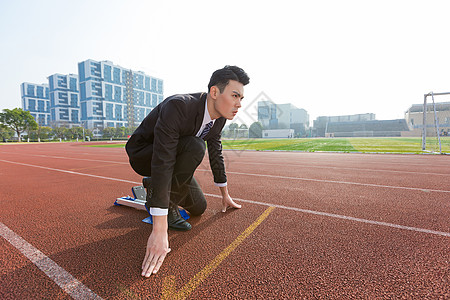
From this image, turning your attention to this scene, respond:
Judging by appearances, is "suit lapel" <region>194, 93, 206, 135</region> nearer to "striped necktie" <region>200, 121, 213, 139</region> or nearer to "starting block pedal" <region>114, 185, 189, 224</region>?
"striped necktie" <region>200, 121, 213, 139</region>

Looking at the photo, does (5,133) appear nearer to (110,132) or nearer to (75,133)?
(75,133)

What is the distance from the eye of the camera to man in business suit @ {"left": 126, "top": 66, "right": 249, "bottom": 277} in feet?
5.33

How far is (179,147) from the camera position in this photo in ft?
7.23

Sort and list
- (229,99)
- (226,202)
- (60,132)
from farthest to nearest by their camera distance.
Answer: (60,132)
(226,202)
(229,99)

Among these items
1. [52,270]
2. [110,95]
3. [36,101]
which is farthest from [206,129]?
[36,101]

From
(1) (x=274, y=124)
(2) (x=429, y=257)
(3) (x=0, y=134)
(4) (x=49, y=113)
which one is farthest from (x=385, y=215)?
(4) (x=49, y=113)

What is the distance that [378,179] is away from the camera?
199 inches

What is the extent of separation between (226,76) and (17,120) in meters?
62.3

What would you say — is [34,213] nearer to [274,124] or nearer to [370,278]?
[370,278]

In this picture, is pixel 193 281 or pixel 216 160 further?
pixel 216 160

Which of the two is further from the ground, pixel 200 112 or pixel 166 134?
pixel 200 112

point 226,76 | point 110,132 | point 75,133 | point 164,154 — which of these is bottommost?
point 164,154

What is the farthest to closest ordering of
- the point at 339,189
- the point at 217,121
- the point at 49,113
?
the point at 49,113
the point at 339,189
the point at 217,121

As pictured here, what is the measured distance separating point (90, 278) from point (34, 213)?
82.0 inches
